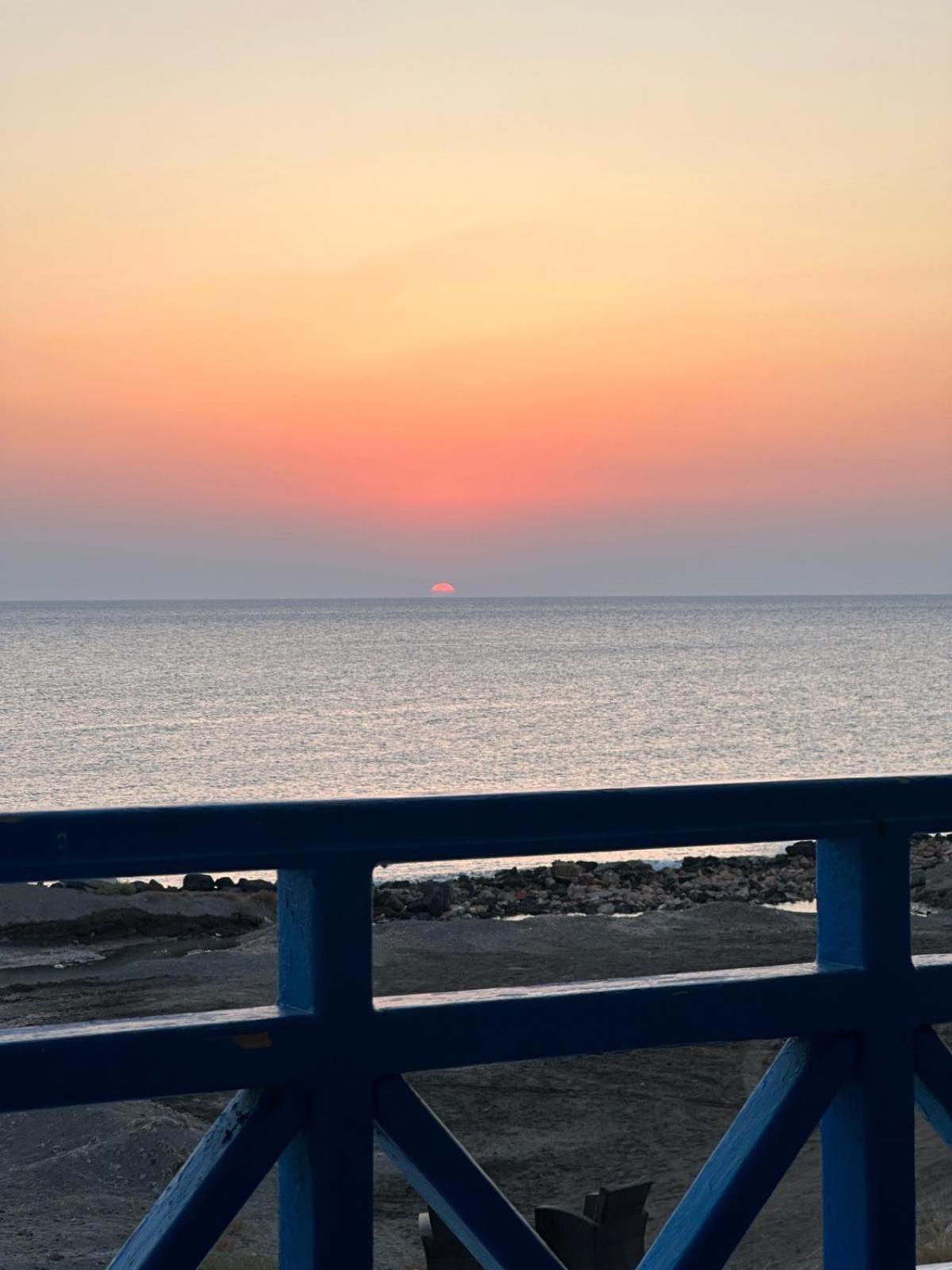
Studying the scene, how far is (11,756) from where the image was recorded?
66.8 metres

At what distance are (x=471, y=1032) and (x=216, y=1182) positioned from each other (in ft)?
1.17

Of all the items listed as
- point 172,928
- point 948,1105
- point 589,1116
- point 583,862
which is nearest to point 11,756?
point 583,862

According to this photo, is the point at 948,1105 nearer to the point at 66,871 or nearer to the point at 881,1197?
the point at 881,1197

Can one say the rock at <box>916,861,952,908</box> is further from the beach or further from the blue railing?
the blue railing

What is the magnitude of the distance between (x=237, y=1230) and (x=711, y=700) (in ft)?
273

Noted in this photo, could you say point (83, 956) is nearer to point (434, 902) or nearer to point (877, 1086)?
point (434, 902)

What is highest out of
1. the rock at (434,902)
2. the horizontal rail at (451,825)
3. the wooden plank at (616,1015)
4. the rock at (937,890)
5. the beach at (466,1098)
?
the horizontal rail at (451,825)

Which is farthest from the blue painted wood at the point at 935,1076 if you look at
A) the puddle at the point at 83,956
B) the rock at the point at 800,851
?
the rock at the point at 800,851

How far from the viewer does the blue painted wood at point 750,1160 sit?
6.64ft

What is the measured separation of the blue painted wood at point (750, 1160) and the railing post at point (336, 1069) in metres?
0.45

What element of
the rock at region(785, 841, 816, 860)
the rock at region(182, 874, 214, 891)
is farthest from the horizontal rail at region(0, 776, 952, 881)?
the rock at region(785, 841, 816, 860)

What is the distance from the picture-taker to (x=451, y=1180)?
1880 mm

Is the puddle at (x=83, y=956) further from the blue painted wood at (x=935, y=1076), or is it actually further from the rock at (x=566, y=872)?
the blue painted wood at (x=935, y=1076)

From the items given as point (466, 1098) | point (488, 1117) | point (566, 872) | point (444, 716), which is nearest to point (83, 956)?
point (466, 1098)
